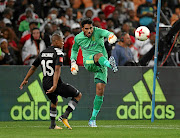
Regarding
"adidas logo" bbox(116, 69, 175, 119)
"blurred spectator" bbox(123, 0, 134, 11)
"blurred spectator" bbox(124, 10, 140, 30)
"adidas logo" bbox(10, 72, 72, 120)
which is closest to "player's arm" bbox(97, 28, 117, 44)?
"adidas logo" bbox(10, 72, 72, 120)

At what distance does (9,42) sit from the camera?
56.7 ft

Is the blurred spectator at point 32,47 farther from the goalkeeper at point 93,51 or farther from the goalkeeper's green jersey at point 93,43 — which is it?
the goalkeeper's green jersey at point 93,43

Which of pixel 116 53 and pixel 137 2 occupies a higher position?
pixel 137 2

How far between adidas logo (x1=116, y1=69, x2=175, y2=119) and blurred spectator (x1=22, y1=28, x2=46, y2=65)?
3268 millimetres

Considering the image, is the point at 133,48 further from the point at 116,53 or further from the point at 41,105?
the point at 41,105

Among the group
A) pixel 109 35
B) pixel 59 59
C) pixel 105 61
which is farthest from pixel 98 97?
pixel 109 35

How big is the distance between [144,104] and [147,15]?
647cm

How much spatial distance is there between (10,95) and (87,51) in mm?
3388

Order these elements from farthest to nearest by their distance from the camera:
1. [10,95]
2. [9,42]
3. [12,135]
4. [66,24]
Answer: [66,24], [9,42], [10,95], [12,135]

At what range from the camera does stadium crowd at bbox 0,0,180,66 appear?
55.4 ft

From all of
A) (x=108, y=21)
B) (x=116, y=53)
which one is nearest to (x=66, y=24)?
(x=108, y=21)

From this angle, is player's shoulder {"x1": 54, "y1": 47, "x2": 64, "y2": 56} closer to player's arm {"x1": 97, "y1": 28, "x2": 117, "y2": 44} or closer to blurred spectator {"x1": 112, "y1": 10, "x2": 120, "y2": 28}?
player's arm {"x1": 97, "y1": 28, "x2": 117, "y2": 44}

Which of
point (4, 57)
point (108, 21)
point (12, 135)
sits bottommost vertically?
point (12, 135)

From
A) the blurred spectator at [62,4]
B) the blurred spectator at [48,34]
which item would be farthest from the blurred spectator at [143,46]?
the blurred spectator at [62,4]
